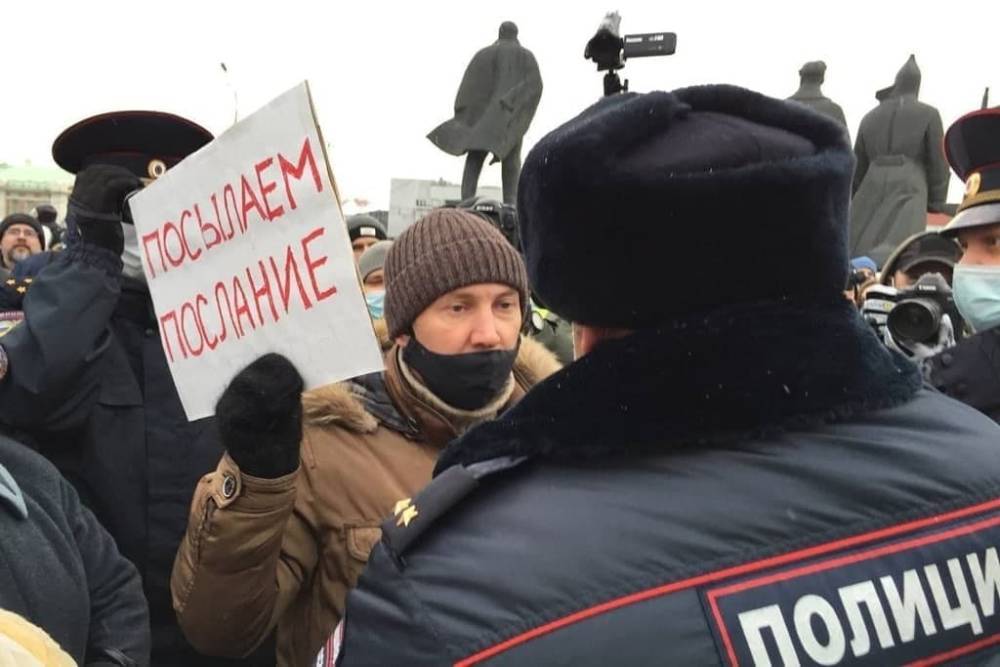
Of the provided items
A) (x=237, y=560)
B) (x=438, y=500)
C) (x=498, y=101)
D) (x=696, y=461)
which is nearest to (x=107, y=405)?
(x=237, y=560)

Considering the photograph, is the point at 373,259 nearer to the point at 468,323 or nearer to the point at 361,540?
the point at 468,323

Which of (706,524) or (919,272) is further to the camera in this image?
(919,272)

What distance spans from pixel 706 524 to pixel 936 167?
8.51 m

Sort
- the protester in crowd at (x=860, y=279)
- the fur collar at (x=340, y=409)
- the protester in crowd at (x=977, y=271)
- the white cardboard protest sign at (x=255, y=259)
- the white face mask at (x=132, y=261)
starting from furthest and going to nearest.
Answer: the protester in crowd at (x=860, y=279) → the protester in crowd at (x=977, y=271) → the white face mask at (x=132, y=261) → the fur collar at (x=340, y=409) → the white cardboard protest sign at (x=255, y=259)

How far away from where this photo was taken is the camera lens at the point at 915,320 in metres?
3.19

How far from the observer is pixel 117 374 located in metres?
2.25

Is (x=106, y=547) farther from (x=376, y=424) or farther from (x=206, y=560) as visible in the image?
(x=376, y=424)

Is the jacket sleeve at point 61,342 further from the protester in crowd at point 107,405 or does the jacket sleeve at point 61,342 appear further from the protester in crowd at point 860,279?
the protester in crowd at point 860,279

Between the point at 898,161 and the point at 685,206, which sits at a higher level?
the point at 685,206

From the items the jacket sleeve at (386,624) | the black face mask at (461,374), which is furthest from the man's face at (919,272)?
the jacket sleeve at (386,624)

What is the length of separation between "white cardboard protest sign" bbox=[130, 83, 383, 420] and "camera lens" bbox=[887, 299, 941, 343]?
2454mm

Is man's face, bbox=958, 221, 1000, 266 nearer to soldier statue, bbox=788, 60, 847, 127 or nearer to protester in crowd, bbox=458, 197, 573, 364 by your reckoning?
protester in crowd, bbox=458, 197, 573, 364

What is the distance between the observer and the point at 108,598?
1840 mm

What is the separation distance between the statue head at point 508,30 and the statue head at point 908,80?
11.8 ft
